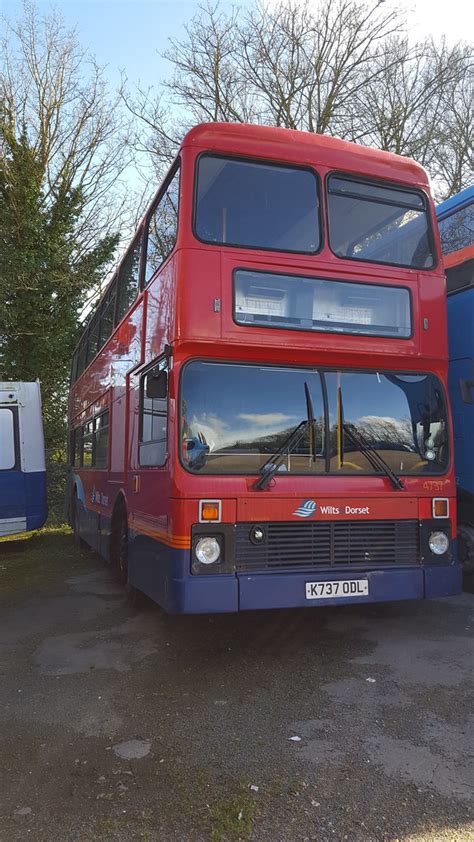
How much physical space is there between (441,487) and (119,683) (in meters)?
2.97

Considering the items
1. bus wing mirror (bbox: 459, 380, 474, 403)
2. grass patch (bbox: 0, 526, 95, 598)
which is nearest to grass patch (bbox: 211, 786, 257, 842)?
bus wing mirror (bbox: 459, 380, 474, 403)

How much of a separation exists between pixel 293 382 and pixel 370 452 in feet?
2.78

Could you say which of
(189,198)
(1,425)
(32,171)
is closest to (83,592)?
(1,425)

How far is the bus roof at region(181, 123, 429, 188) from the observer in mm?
5289

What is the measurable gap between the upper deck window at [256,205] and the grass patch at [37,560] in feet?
17.9

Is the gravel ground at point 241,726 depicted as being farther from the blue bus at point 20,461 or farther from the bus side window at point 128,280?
the blue bus at point 20,461

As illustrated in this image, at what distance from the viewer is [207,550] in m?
4.79

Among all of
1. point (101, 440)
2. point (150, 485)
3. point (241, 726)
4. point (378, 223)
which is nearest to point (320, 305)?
point (378, 223)

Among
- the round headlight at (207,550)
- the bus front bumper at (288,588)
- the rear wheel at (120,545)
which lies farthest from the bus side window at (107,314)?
the bus front bumper at (288,588)

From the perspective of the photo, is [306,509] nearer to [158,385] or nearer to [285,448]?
[285,448]

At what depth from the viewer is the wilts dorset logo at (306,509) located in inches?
196

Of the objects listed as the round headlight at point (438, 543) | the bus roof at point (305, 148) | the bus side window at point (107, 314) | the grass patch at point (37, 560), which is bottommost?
the grass patch at point (37, 560)

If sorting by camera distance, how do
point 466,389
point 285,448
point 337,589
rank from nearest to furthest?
1. point 337,589
2. point 285,448
3. point 466,389

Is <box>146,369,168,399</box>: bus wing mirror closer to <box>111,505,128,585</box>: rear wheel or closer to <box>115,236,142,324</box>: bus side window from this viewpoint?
<box>115,236,142,324</box>: bus side window
